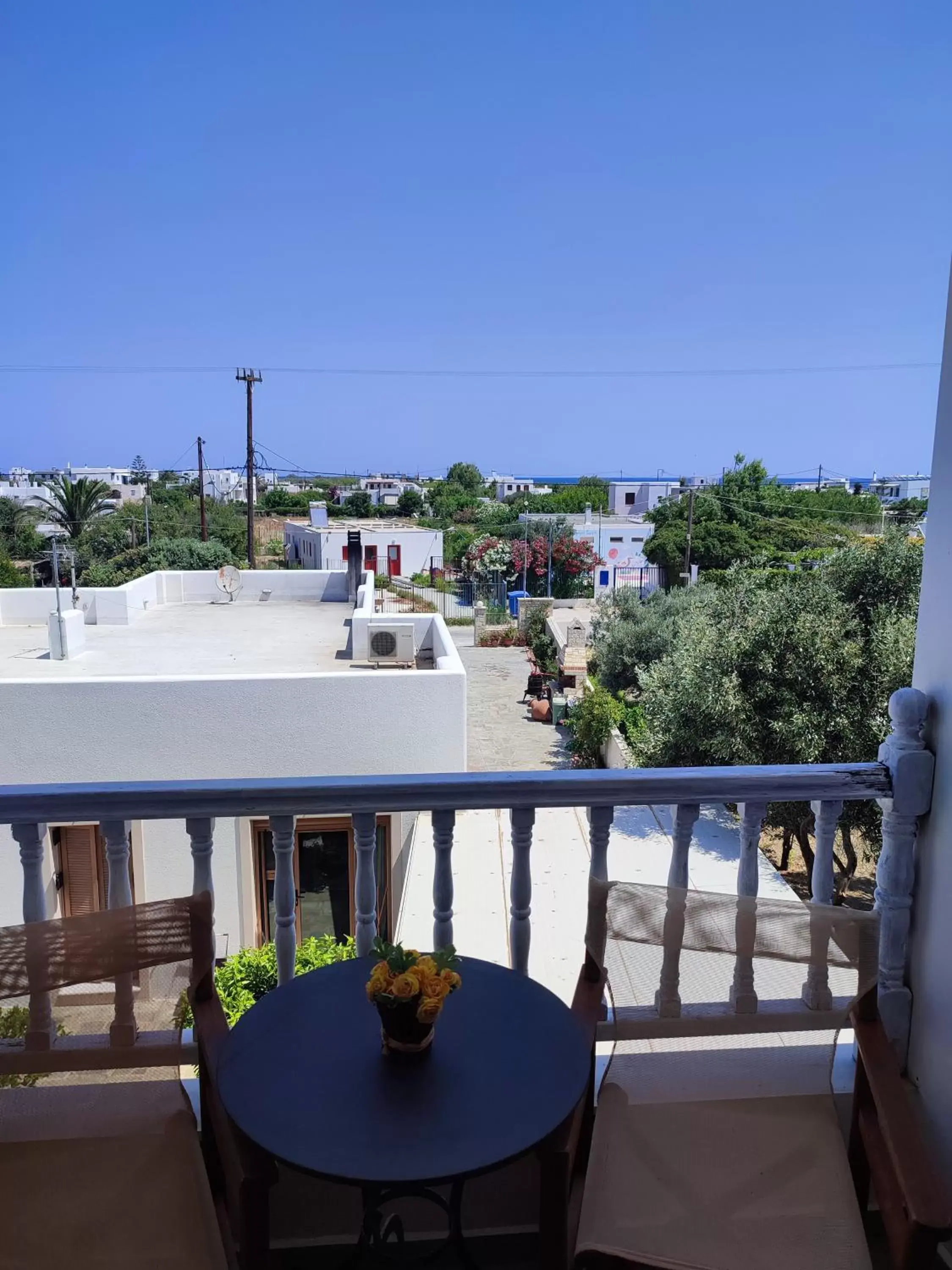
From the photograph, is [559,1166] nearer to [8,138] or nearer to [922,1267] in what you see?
[922,1267]

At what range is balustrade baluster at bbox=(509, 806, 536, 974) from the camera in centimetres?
171

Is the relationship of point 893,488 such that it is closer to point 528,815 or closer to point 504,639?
point 504,639

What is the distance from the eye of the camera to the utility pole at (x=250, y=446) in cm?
2628

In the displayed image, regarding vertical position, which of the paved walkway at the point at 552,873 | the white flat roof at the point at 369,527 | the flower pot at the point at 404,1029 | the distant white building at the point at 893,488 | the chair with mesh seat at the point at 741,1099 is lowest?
the paved walkway at the point at 552,873

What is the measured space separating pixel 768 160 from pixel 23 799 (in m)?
10.4

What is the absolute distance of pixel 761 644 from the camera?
721 cm

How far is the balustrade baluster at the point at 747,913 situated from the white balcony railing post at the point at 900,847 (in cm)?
26

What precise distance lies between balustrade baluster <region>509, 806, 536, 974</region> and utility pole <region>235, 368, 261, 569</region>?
1004 inches

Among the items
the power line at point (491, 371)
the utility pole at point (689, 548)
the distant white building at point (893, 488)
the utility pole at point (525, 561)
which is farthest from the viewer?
the power line at point (491, 371)

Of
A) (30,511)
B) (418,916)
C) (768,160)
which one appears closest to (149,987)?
(418,916)

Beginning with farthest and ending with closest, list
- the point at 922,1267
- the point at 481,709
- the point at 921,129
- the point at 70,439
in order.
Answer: the point at 70,439 < the point at 481,709 < the point at 921,129 < the point at 922,1267

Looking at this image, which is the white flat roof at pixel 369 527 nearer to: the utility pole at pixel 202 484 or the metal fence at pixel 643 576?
the utility pole at pixel 202 484

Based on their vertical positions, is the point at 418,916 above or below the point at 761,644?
below

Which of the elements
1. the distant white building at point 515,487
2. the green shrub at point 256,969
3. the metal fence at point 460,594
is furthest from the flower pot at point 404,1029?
the distant white building at point 515,487
